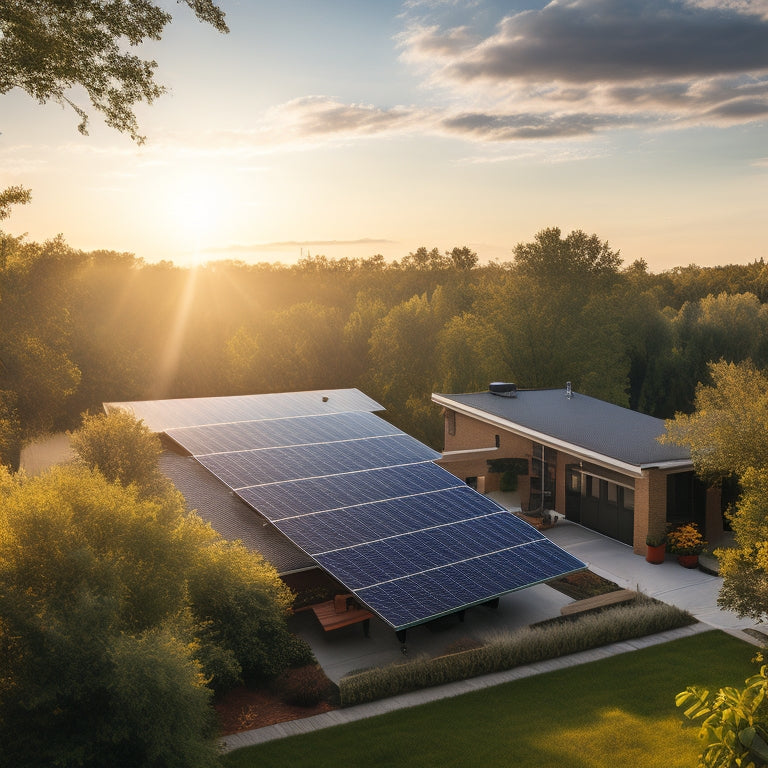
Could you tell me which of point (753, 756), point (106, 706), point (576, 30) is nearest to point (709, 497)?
point (576, 30)

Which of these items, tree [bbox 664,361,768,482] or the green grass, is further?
tree [bbox 664,361,768,482]

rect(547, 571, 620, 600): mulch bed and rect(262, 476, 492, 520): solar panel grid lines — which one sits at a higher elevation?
rect(262, 476, 492, 520): solar panel grid lines

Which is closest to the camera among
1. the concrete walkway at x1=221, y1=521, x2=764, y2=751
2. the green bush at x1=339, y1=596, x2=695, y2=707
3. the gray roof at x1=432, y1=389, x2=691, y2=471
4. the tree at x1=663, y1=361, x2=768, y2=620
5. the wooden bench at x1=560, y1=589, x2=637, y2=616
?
the concrete walkway at x1=221, y1=521, x2=764, y2=751

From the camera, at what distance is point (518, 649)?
16391mm

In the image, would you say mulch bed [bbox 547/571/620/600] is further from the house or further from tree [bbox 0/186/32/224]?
tree [bbox 0/186/32/224]

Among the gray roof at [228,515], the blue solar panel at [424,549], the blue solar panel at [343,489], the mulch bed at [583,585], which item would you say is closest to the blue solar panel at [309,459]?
the blue solar panel at [343,489]

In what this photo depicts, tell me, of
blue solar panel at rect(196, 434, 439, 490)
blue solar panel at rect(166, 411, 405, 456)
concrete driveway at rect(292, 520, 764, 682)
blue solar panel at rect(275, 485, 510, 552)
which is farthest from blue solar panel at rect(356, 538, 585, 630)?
blue solar panel at rect(166, 411, 405, 456)

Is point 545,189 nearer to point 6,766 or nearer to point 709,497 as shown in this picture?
point 709,497

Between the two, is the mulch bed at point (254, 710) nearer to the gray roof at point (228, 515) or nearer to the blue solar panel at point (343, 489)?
the gray roof at point (228, 515)

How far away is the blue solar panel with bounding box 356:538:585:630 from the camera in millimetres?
16109

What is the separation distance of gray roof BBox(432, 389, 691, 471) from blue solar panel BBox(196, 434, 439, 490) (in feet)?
16.1

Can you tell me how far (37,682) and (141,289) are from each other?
171 feet

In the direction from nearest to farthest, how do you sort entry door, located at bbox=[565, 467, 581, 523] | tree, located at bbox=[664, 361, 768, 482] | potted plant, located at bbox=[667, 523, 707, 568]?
tree, located at bbox=[664, 361, 768, 482] → potted plant, located at bbox=[667, 523, 707, 568] → entry door, located at bbox=[565, 467, 581, 523]

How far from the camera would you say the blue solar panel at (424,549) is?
17112 millimetres
